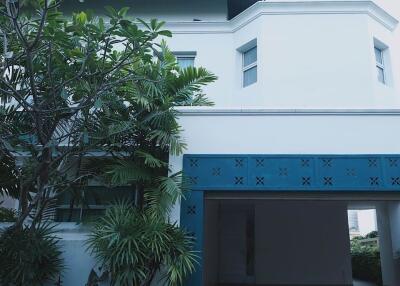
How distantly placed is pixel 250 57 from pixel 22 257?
24.4ft

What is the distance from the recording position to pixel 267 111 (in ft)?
24.4

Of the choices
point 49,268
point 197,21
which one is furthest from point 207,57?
point 49,268

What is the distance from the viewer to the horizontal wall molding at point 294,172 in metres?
7.01

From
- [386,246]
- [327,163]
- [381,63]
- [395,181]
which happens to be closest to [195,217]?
[327,163]

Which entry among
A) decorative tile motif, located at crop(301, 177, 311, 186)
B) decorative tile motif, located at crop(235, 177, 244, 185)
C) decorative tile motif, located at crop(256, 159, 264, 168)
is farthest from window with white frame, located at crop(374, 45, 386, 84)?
decorative tile motif, located at crop(235, 177, 244, 185)

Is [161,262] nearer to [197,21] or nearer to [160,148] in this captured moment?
[160,148]

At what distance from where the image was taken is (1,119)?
689 cm

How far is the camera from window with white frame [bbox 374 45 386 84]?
35.4 ft

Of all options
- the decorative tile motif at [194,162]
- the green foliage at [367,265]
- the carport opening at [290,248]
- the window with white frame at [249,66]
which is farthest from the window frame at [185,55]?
the green foliage at [367,265]

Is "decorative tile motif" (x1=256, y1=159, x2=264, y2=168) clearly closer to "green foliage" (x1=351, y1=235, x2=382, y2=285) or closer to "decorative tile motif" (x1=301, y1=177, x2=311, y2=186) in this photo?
"decorative tile motif" (x1=301, y1=177, x2=311, y2=186)

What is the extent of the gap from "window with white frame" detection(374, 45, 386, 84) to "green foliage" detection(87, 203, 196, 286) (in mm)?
7203

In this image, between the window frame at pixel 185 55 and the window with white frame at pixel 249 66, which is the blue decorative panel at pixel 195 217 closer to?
the window with white frame at pixel 249 66

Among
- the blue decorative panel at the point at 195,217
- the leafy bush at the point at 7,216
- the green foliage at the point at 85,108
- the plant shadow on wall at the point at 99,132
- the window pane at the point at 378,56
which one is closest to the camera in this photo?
the plant shadow on wall at the point at 99,132

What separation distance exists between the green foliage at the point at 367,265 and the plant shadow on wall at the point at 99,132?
886cm
